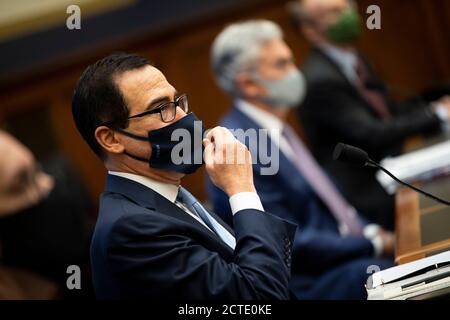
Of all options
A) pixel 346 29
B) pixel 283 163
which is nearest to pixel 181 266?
pixel 283 163

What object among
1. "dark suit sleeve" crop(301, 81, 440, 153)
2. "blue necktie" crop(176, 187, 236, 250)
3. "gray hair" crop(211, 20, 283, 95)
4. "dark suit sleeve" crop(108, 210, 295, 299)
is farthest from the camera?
"dark suit sleeve" crop(301, 81, 440, 153)

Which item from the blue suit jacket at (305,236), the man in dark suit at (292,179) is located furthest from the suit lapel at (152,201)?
the blue suit jacket at (305,236)

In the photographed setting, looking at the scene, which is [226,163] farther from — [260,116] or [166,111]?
[260,116]

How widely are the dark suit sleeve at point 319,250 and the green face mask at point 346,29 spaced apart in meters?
0.97

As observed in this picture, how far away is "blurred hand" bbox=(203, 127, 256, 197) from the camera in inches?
60.4

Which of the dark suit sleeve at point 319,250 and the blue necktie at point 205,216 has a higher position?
the dark suit sleeve at point 319,250

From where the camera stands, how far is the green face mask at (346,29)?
10.2ft

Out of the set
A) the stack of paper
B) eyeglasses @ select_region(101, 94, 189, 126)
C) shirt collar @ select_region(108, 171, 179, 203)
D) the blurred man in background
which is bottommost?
the stack of paper

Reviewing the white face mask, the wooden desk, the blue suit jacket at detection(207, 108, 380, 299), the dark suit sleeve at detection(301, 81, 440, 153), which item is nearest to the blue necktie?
the wooden desk

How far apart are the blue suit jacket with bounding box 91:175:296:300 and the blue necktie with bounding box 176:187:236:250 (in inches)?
4.5

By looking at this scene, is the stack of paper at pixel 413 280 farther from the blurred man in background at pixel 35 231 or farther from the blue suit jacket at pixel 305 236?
the blurred man in background at pixel 35 231

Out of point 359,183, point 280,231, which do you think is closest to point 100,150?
point 280,231

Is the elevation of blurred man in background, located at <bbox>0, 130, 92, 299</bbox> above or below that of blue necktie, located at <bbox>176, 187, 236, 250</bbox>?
above

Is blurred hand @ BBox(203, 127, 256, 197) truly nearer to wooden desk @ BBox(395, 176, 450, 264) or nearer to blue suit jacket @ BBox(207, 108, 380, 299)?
wooden desk @ BBox(395, 176, 450, 264)
